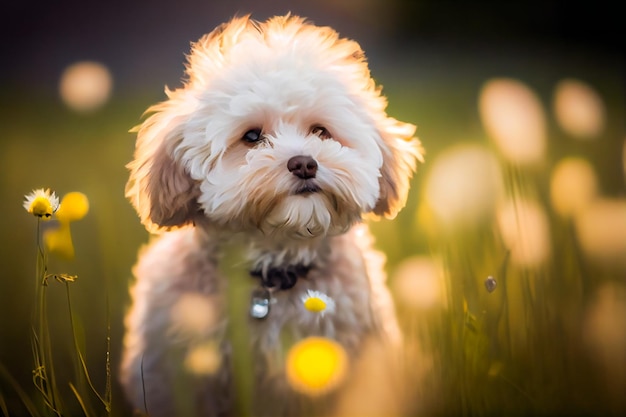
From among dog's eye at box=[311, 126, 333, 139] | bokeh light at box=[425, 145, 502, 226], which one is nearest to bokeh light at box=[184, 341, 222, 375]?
dog's eye at box=[311, 126, 333, 139]

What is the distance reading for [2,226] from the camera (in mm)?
2150

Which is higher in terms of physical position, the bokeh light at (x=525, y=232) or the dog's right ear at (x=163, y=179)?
the dog's right ear at (x=163, y=179)

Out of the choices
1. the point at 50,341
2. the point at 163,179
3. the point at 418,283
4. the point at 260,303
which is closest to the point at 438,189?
the point at 418,283

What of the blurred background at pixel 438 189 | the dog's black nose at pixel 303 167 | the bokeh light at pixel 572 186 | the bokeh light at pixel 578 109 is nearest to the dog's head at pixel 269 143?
the dog's black nose at pixel 303 167

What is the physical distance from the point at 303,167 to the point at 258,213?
20 centimetres

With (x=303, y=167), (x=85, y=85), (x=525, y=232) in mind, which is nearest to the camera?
(x=303, y=167)

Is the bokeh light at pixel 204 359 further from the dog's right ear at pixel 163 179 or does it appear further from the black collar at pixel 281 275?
the dog's right ear at pixel 163 179

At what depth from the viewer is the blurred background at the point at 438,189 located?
2129 mm

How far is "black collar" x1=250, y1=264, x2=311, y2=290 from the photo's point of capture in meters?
2.09

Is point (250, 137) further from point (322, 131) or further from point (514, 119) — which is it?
point (514, 119)

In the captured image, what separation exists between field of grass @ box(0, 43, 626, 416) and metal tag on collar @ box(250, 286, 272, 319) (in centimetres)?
41

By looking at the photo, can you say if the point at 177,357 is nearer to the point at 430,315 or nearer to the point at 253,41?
the point at 430,315

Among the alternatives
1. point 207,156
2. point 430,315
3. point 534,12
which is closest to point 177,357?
point 207,156

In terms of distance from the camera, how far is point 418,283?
220 centimetres
